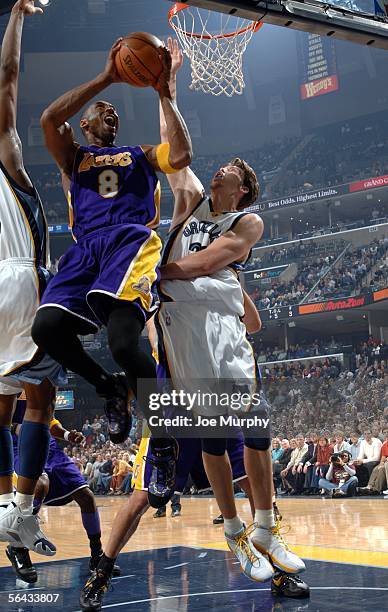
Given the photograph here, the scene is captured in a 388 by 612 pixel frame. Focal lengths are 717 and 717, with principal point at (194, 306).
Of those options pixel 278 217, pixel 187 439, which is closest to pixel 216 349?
pixel 187 439

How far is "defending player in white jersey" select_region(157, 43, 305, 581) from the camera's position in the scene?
4.10 m

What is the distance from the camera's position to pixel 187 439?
15.6 ft

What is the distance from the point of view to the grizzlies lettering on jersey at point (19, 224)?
150 inches

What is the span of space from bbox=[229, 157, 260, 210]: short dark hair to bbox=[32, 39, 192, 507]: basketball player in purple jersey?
1045 millimetres

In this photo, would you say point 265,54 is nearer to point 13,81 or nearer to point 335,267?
point 335,267

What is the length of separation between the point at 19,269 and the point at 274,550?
2.27m

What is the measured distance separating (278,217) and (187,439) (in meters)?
24.3

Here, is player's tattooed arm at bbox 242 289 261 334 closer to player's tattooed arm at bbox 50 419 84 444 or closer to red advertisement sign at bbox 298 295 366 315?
player's tattooed arm at bbox 50 419 84 444

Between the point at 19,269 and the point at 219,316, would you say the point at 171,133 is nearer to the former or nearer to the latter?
the point at 19,269

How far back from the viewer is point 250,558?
427cm

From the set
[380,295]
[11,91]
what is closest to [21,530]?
[11,91]

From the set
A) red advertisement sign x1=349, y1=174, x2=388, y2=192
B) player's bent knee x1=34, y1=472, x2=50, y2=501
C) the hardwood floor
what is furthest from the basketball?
red advertisement sign x1=349, y1=174, x2=388, y2=192

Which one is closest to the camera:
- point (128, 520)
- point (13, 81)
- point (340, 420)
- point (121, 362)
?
point (121, 362)

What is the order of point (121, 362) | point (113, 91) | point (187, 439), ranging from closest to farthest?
point (121, 362) < point (187, 439) < point (113, 91)
